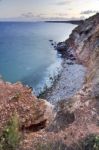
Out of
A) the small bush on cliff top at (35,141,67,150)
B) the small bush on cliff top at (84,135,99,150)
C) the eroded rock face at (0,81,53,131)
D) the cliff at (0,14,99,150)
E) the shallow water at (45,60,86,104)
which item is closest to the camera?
the small bush on cliff top at (84,135,99,150)

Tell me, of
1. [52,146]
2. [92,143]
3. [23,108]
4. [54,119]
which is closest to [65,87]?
[54,119]

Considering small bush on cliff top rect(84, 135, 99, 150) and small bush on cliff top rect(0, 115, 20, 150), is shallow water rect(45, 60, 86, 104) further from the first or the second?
small bush on cliff top rect(0, 115, 20, 150)

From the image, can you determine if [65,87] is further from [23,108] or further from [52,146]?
[52,146]

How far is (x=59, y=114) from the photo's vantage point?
20.4 meters

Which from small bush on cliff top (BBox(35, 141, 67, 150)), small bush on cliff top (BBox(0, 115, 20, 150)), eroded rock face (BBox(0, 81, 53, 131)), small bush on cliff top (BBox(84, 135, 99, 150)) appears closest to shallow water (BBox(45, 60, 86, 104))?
eroded rock face (BBox(0, 81, 53, 131))

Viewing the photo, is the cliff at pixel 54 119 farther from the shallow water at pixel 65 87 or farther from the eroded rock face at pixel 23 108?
the shallow water at pixel 65 87

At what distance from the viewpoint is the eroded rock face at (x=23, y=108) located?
1973 cm

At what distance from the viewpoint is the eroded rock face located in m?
19.7

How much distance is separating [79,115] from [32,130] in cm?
369

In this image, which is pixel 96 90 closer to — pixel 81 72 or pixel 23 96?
pixel 23 96

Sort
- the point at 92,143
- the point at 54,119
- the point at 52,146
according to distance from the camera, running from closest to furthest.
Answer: the point at 92,143, the point at 52,146, the point at 54,119

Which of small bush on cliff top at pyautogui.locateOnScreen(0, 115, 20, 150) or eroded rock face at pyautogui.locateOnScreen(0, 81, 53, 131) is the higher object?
eroded rock face at pyautogui.locateOnScreen(0, 81, 53, 131)

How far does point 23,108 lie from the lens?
2052cm

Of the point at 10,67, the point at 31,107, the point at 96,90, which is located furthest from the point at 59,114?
the point at 10,67
